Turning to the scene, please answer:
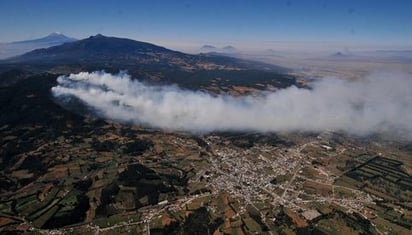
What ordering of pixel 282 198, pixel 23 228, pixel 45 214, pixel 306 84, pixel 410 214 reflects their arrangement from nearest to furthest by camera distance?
1. pixel 23 228
2. pixel 45 214
3. pixel 410 214
4. pixel 282 198
5. pixel 306 84

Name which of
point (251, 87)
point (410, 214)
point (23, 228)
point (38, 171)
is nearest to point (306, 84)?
point (251, 87)

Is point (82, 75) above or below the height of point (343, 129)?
above

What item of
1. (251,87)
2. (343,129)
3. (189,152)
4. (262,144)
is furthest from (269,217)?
(251,87)

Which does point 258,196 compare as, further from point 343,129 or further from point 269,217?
point 343,129

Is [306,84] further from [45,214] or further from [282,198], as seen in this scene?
[45,214]

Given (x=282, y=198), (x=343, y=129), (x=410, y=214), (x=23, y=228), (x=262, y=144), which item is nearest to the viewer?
(x=23, y=228)

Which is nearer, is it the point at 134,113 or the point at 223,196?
the point at 223,196
